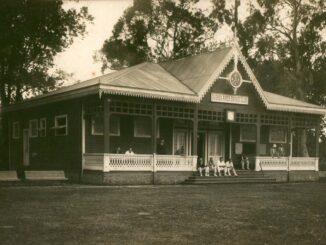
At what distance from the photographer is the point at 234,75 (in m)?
28.0

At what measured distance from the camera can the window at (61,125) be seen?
89.4 ft

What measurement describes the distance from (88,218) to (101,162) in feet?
39.3

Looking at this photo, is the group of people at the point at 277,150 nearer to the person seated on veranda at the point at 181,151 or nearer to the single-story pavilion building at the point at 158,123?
the single-story pavilion building at the point at 158,123

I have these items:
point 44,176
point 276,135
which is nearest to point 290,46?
point 276,135

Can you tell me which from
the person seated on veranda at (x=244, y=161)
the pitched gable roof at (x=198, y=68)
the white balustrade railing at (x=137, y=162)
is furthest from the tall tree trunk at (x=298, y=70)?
the white balustrade railing at (x=137, y=162)

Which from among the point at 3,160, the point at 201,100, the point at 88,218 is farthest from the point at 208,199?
the point at 3,160

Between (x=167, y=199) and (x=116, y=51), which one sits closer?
(x=167, y=199)

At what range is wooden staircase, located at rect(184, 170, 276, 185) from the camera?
25.2m

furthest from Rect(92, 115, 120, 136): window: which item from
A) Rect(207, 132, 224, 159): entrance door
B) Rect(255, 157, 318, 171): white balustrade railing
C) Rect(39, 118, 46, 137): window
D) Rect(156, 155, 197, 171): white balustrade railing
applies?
Rect(255, 157, 318, 171): white balustrade railing

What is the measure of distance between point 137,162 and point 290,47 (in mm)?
25644

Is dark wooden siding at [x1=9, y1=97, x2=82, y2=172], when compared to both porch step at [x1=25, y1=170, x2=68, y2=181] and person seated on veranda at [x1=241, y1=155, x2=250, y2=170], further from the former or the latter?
person seated on veranda at [x1=241, y1=155, x2=250, y2=170]

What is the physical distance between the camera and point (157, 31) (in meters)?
48.2

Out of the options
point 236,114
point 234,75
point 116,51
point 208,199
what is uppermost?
point 116,51

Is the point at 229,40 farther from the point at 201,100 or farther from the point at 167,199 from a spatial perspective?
the point at 167,199
